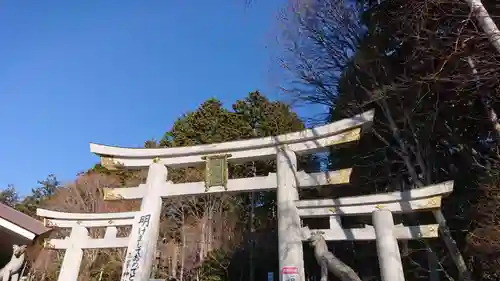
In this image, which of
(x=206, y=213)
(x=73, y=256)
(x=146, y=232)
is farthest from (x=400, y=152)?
(x=206, y=213)

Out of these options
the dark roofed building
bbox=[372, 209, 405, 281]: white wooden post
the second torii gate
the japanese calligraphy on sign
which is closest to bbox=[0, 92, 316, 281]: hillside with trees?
the second torii gate

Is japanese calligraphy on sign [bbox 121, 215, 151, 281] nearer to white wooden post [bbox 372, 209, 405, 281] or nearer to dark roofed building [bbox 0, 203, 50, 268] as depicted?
dark roofed building [bbox 0, 203, 50, 268]

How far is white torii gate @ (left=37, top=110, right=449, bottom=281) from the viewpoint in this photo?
6238mm

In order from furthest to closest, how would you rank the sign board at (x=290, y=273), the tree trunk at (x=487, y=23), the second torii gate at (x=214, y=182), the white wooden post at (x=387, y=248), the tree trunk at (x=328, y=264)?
the second torii gate at (x=214, y=182), the sign board at (x=290, y=273), the white wooden post at (x=387, y=248), the tree trunk at (x=328, y=264), the tree trunk at (x=487, y=23)

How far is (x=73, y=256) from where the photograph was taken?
319 inches

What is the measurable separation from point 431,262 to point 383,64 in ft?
16.1

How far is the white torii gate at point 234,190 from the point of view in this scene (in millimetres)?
6238

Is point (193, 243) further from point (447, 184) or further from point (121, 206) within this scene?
point (447, 184)

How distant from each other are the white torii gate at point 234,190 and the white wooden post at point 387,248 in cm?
2

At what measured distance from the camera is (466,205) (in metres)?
8.14

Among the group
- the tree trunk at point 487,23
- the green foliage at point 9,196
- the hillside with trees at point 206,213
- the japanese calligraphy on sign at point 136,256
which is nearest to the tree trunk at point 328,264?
the japanese calligraphy on sign at point 136,256

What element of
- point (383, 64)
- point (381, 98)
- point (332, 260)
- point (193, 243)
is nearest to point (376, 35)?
point (383, 64)

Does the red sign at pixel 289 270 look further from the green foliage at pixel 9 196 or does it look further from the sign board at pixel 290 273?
the green foliage at pixel 9 196

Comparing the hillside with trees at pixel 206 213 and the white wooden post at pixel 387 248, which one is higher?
the hillside with trees at pixel 206 213
